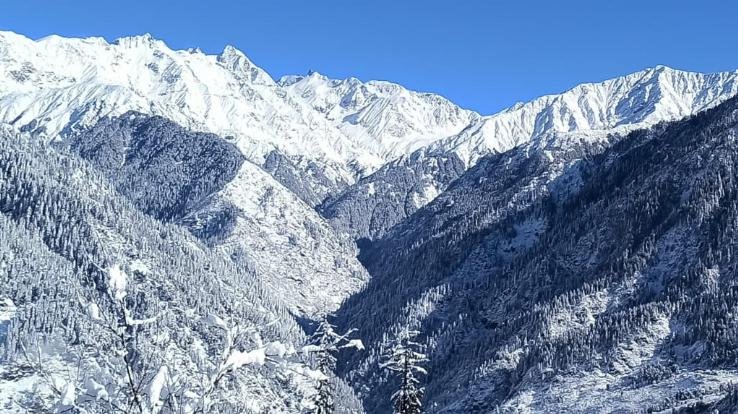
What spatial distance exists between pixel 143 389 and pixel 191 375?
2611 mm

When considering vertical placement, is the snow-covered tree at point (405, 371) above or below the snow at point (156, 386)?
above

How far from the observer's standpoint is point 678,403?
19912cm

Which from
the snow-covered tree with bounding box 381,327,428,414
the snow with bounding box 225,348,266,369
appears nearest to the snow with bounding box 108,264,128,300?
the snow with bounding box 225,348,266,369

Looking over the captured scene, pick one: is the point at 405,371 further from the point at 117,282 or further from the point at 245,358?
the point at 117,282

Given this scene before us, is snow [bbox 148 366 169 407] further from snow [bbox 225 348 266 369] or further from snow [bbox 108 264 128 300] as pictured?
snow [bbox 108 264 128 300]

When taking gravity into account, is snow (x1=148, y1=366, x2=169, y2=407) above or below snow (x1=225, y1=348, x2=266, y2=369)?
below

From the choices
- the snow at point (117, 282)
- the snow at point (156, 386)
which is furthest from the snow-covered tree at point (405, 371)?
the snow at point (117, 282)

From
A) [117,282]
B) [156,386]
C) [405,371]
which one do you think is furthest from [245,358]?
[405,371]

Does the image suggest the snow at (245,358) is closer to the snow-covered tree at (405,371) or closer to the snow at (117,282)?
the snow at (117,282)

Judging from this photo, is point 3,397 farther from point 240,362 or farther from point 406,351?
point 240,362

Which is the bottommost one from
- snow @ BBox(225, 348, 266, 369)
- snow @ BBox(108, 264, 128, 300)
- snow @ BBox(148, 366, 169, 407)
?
snow @ BBox(148, 366, 169, 407)

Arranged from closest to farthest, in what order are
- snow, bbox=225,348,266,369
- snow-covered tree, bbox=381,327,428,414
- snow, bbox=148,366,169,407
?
snow, bbox=148,366,169,407 → snow, bbox=225,348,266,369 → snow-covered tree, bbox=381,327,428,414

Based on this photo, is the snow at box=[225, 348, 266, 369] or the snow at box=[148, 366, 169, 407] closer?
the snow at box=[148, 366, 169, 407]

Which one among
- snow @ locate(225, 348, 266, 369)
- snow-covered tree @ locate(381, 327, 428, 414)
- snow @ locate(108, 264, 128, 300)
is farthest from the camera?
snow-covered tree @ locate(381, 327, 428, 414)
